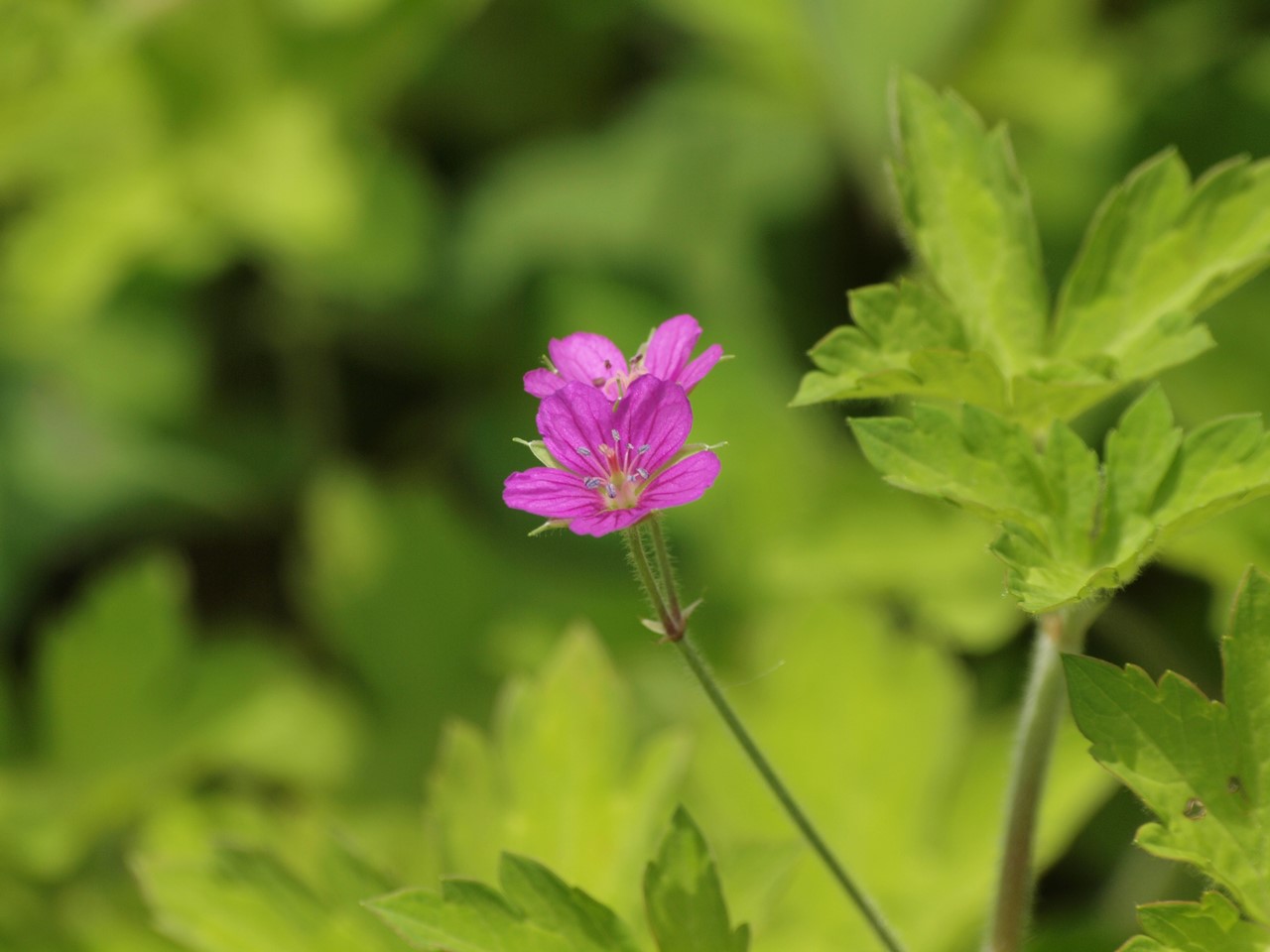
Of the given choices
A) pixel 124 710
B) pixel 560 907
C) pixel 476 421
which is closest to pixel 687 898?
pixel 560 907

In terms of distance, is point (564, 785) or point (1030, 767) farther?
point (564, 785)

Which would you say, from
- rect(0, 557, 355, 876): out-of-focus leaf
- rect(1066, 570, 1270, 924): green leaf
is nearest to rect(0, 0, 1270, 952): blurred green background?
rect(0, 557, 355, 876): out-of-focus leaf

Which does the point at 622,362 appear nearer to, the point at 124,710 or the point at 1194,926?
the point at 1194,926

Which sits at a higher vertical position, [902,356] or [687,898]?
[902,356]

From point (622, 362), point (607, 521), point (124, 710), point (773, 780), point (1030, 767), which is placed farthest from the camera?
point (124, 710)

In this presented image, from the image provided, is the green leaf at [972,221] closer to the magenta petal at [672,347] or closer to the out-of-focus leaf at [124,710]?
the magenta petal at [672,347]

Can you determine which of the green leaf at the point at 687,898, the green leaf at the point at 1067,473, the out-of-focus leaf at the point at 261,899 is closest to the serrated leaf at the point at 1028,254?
the green leaf at the point at 1067,473

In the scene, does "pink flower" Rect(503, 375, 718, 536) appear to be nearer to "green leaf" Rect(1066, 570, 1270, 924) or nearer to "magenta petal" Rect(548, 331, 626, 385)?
"magenta petal" Rect(548, 331, 626, 385)
